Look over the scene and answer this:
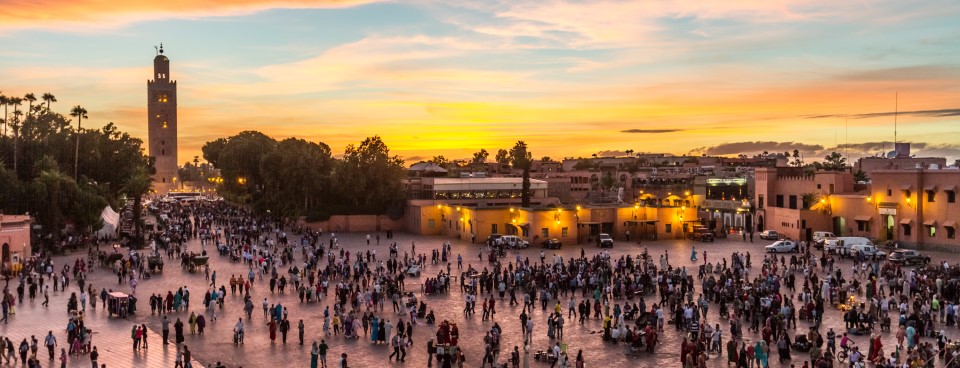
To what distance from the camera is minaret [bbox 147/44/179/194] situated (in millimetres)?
146375

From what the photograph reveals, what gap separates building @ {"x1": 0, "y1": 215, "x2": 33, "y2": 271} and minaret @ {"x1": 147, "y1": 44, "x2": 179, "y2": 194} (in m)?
108

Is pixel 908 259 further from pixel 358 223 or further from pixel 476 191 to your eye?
pixel 358 223

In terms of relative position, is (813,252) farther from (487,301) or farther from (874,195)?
(487,301)

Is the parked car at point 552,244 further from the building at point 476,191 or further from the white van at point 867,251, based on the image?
the white van at point 867,251

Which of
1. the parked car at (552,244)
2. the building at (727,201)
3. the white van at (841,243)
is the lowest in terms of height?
the parked car at (552,244)

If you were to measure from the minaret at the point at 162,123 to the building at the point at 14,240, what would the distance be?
4238 inches

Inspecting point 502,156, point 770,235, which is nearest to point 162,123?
point 502,156

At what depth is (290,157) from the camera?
71.6 m

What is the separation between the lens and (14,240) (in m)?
41.3

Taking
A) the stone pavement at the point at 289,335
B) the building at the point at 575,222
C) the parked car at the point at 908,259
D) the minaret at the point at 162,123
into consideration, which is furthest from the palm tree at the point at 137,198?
the minaret at the point at 162,123

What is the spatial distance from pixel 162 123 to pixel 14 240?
11082 centimetres

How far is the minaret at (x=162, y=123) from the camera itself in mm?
146375

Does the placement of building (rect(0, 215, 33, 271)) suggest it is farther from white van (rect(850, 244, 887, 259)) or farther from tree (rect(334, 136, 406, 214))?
white van (rect(850, 244, 887, 259))

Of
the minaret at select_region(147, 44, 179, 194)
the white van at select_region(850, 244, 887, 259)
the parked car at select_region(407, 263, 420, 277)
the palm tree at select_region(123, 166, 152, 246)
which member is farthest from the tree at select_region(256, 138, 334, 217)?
the minaret at select_region(147, 44, 179, 194)
